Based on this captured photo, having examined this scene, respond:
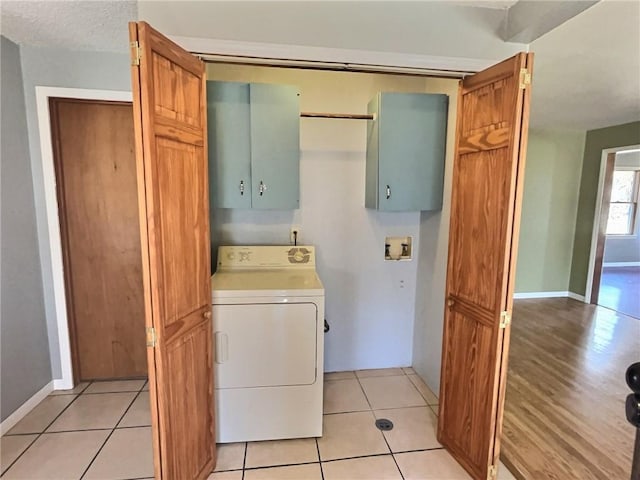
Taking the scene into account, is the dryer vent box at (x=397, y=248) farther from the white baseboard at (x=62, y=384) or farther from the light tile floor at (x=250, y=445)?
the white baseboard at (x=62, y=384)

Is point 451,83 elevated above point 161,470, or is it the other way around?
point 451,83

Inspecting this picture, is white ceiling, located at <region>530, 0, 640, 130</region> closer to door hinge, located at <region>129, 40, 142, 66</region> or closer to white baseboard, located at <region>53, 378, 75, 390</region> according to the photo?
door hinge, located at <region>129, 40, 142, 66</region>

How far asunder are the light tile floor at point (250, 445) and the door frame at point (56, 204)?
15.0 inches

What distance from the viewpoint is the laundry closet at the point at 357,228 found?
2596 mm

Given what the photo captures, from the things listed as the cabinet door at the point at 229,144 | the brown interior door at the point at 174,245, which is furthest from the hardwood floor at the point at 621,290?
the brown interior door at the point at 174,245

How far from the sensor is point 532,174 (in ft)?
16.5

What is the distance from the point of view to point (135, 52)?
1.29 metres

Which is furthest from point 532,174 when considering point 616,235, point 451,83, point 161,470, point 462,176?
point 161,470

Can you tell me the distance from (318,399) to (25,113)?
2777 millimetres

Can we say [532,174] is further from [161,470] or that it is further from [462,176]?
[161,470]

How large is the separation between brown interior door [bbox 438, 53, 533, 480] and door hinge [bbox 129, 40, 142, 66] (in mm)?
1564

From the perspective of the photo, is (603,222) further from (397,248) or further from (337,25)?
(337,25)

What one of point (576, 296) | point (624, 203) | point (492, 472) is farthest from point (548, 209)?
point (492, 472)

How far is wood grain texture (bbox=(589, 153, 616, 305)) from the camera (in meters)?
4.80
